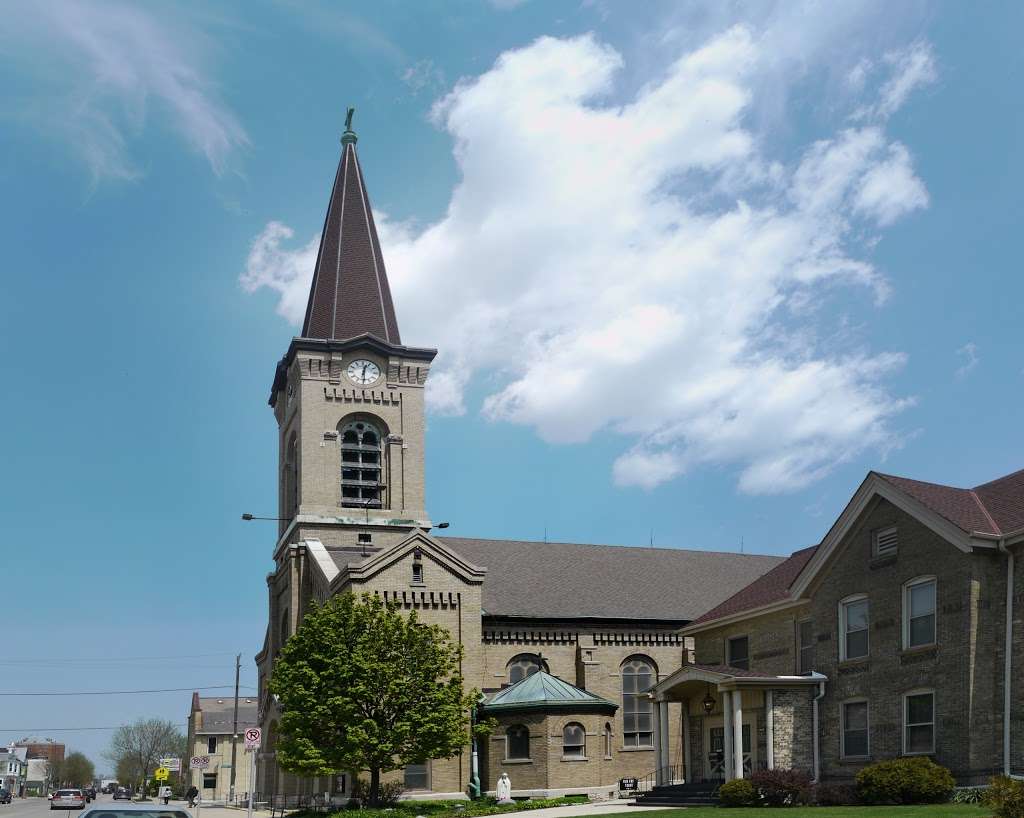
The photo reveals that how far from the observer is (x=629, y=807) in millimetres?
35375

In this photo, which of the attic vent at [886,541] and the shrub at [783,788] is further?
the attic vent at [886,541]

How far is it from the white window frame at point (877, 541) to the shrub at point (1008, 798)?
15.9 m

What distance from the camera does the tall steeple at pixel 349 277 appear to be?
185 ft

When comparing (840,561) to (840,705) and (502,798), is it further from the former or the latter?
(502,798)

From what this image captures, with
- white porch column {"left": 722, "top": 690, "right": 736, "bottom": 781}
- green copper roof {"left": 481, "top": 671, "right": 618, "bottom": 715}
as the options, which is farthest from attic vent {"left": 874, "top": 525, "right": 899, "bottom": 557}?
green copper roof {"left": 481, "top": 671, "right": 618, "bottom": 715}

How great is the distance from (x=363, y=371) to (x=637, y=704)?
18.5 meters

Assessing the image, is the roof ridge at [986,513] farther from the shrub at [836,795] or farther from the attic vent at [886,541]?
the shrub at [836,795]

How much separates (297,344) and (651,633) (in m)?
19.4

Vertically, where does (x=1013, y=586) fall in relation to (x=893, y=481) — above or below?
below

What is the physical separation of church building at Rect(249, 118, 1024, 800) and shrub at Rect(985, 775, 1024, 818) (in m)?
12.7

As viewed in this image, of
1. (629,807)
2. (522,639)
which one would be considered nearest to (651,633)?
(522,639)

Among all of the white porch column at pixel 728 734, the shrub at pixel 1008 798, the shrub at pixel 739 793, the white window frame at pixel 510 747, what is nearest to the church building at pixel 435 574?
the white window frame at pixel 510 747

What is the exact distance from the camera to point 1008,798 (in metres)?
17.7

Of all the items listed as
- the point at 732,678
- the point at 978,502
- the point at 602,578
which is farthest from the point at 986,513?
the point at 602,578
